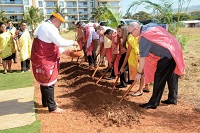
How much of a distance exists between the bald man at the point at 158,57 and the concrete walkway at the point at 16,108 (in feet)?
6.75

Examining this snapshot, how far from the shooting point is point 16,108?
4.39m

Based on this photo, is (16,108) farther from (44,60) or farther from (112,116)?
(112,116)

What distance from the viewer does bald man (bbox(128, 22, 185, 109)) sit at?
12.1 ft

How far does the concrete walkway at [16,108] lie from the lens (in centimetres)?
378

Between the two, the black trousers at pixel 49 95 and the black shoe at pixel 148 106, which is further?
the black shoe at pixel 148 106

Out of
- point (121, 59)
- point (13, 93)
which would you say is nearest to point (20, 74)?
point (13, 93)

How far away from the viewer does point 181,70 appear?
3863 millimetres

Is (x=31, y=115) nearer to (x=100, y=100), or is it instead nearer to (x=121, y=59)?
(x=100, y=100)

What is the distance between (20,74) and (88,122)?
452 cm

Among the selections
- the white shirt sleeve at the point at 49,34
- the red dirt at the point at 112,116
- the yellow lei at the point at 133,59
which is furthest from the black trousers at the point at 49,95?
the yellow lei at the point at 133,59

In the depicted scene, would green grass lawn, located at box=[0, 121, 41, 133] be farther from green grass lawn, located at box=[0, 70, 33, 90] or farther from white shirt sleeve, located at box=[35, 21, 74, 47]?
green grass lawn, located at box=[0, 70, 33, 90]

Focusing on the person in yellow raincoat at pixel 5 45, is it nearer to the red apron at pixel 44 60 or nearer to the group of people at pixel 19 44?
the group of people at pixel 19 44

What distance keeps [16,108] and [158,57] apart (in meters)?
2.89

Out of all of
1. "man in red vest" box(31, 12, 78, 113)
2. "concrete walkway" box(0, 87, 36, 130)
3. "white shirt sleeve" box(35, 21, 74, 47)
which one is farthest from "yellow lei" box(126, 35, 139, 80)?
"concrete walkway" box(0, 87, 36, 130)
